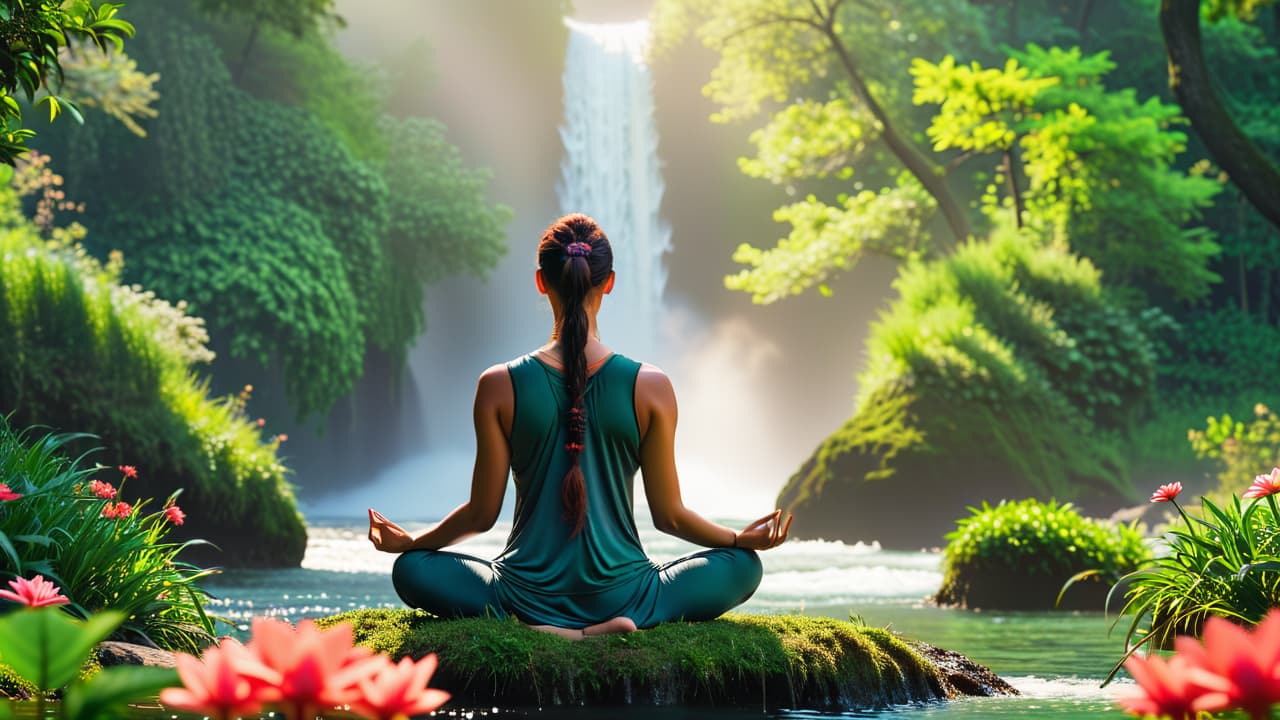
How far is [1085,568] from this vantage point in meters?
10.5

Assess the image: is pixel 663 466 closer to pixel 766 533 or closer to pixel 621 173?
pixel 766 533

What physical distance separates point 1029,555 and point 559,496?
6.43 metres

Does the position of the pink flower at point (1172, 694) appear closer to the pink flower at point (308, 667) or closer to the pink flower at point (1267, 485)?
the pink flower at point (308, 667)

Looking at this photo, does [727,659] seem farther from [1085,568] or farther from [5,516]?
[1085,568]

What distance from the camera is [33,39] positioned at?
561 cm

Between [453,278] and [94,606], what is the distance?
34.5 metres

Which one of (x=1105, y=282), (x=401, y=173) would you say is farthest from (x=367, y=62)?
(x=1105, y=282)

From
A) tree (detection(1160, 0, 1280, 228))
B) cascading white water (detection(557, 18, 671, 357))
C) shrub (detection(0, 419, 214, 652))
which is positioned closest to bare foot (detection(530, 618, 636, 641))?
shrub (detection(0, 419, 214, 652))

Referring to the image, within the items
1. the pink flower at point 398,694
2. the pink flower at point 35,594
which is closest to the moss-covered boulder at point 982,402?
the pink flower at point 35,594

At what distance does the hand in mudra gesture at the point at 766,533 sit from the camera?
17.0 ft

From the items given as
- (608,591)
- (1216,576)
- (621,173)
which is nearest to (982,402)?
(1216,576)

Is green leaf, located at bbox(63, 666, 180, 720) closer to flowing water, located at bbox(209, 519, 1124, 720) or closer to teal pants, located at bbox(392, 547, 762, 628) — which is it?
flowing water, located at bbox(209, 519, 1124, 720)

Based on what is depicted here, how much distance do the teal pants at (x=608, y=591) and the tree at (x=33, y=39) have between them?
7.32ft

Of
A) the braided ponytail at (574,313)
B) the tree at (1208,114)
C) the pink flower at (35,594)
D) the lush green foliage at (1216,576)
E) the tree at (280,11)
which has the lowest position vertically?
the pink flower at (35,594)
